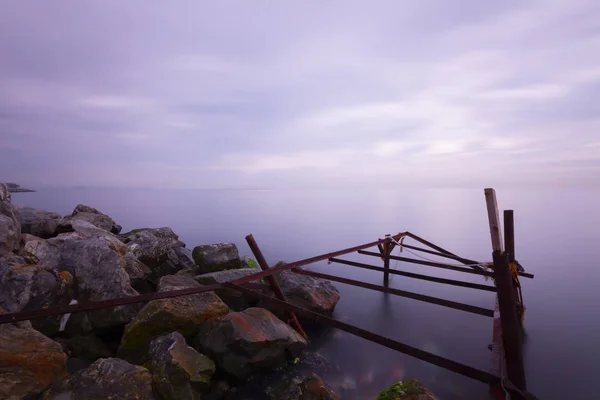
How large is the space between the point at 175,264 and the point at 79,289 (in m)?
5.81

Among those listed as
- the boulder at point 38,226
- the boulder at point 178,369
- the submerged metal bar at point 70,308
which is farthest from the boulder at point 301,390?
the boulder at point 38,226

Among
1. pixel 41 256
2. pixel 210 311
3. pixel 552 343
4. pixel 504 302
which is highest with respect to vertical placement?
pixel 504 302

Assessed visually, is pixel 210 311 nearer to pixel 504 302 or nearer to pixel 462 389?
pixel 504 302

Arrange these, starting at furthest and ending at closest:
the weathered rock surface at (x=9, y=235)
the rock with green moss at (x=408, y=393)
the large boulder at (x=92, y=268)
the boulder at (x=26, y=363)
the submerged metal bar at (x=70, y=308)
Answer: the weathered rock surface at (x=9, y=235) < the large boulder at (x=92, y=268) < the rock with green moss at (x=408, y=393) < the boulder at (x=26, y=363) < the submerged metal bar at (x=70, y=308)

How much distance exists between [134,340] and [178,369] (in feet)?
6.04

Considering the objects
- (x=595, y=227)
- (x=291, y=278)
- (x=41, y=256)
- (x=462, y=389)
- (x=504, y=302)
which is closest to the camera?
(x=504, y=302)

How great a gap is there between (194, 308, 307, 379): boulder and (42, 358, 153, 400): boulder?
51.2 inches

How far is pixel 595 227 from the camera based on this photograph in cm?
4566

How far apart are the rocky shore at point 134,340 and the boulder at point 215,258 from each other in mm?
1496

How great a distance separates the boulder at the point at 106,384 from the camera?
4.64 metres

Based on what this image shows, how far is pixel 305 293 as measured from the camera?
9.28 metres

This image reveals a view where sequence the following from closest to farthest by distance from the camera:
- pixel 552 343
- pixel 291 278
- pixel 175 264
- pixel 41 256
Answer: pixel 41 256 < pixel 291 278 < pixel 552 343 < pixel 175 264

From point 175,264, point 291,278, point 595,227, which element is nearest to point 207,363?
point 291,278

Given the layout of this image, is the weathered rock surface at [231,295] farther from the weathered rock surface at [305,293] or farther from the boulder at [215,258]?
the boulder at [215,258]
